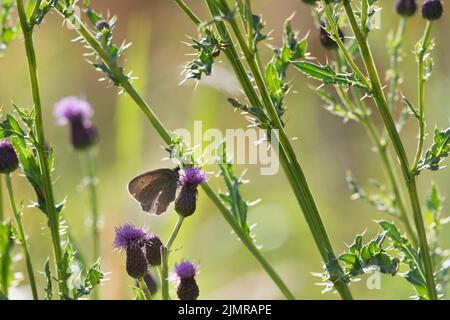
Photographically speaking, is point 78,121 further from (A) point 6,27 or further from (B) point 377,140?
(B) point 377,140

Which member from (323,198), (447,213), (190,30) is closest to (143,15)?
(190,30)

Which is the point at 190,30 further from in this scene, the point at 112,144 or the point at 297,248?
the point at 297,248

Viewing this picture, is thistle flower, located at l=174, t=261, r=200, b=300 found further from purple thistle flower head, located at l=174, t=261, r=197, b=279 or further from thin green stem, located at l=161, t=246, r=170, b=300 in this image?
thin green stem, located at l=161, t=246, r=170, b=300

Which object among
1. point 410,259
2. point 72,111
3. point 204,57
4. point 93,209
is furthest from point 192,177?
point 72,111

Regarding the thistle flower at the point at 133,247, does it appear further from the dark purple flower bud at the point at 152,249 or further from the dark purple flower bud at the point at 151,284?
the dark purple flower bud at the point at 151,284

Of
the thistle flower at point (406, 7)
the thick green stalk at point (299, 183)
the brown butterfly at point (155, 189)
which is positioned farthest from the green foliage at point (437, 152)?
the thistle flower at point (406, 7)

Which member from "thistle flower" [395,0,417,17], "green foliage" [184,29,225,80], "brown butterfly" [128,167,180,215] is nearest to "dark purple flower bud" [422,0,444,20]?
"thistle flower" [395,0,417,17]
